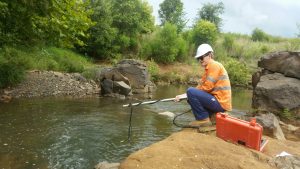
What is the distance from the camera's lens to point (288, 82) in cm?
1494

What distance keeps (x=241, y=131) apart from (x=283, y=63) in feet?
32.8

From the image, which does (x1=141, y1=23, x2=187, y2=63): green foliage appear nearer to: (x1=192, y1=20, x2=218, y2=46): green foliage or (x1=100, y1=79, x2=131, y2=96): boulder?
(x1=192, y1=20, x2=218, y2=46): green foliage

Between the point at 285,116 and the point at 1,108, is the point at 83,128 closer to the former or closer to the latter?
the point at 1,108

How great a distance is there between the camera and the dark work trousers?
317 inches

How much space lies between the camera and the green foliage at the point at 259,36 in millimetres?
54250

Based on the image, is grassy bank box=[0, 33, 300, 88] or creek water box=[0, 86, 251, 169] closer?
creek water box=[0, 86, 251, 169]

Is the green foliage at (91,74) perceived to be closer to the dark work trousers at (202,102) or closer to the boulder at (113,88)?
the boulder at (113,88)

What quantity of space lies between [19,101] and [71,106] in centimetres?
241

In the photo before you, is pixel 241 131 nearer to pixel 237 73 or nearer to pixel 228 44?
pixel 237 73

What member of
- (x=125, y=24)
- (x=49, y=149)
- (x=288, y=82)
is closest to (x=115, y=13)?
(x=125, y=24)

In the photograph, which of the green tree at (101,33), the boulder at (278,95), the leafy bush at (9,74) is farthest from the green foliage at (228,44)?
the leafy bush at (9,74)

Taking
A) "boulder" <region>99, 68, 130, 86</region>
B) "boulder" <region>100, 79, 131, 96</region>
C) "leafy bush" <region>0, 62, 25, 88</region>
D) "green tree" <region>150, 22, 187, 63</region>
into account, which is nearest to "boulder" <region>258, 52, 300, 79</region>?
"boulder" <region>100, 79, 131, 96</region>

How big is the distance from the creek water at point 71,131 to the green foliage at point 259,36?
132 ft

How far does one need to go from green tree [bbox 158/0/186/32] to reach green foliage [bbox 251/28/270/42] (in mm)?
12268
